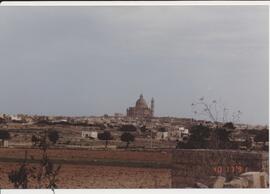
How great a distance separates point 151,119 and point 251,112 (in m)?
1.41

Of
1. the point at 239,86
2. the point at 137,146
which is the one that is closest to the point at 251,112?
the point at 239,86

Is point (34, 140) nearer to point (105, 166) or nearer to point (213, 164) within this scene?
point (105, 166)

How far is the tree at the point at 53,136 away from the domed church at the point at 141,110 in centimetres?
109

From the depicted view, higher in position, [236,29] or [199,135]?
[236,29]

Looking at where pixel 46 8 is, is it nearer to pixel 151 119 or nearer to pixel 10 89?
pixel 10 89

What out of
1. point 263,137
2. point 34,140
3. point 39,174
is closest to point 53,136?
point 34,140

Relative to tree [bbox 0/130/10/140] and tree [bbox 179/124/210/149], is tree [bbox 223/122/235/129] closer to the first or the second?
tree [bbox 179/124/210/149]

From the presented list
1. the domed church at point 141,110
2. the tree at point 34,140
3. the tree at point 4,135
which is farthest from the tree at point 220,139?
the tree at point 4,135

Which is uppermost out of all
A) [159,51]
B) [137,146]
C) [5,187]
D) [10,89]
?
[159,51]

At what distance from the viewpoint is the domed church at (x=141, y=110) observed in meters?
8.57

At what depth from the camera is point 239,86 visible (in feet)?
27.5

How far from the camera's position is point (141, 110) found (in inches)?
340

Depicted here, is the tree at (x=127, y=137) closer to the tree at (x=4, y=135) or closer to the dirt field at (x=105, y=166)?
the dirt field at (x=105, y=166)

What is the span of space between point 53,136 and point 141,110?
133 centimetres
